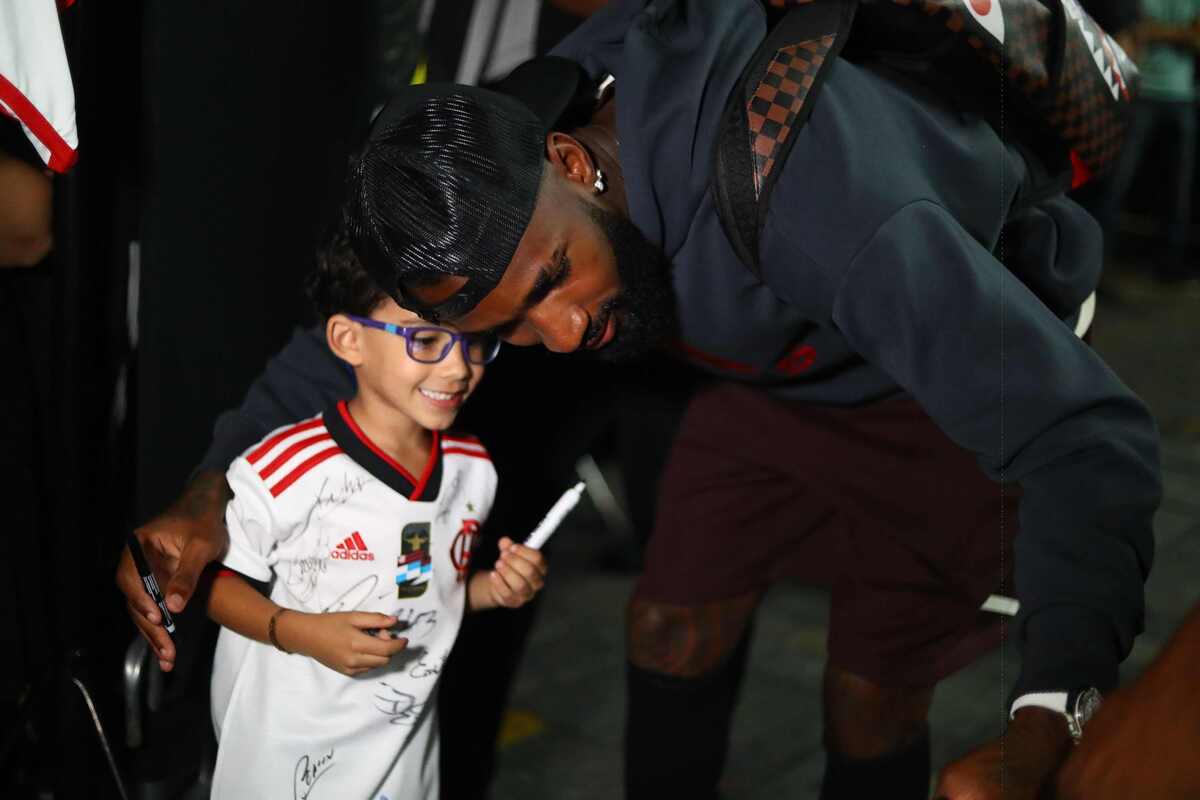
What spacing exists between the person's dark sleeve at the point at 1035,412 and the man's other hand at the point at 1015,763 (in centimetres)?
5

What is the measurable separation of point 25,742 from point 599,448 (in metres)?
2.01

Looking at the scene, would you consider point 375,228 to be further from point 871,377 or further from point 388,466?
point 871,377

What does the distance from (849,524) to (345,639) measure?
808 mm

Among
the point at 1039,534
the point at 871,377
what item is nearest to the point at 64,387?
the point at 871,377

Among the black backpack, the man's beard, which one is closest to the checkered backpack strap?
the black backpack

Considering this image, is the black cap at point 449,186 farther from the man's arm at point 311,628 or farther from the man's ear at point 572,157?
the man's arm at point 311,628

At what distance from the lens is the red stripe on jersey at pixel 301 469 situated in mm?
1591

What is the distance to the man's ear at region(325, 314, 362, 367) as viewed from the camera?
1654 millimetres

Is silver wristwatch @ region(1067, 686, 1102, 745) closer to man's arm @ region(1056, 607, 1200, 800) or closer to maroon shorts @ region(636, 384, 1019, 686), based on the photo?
man's arm @ region(1056, 607, 1200, 800)

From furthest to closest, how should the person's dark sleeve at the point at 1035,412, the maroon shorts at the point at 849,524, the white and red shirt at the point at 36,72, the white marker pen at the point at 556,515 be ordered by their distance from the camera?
the maroon shorts at the point at 849,524
the white marker pen at the point at 556,515
the white and red shirt at the point at 36,72
the person's dark sleeve at the point at 1035,412

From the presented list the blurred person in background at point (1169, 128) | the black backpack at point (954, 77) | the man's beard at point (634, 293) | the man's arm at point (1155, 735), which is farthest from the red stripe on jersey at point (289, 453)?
the blurred person in background at point (1169, 128)

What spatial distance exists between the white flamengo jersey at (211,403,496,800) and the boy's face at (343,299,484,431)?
0.06 m

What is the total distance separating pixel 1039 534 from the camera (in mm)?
1323
